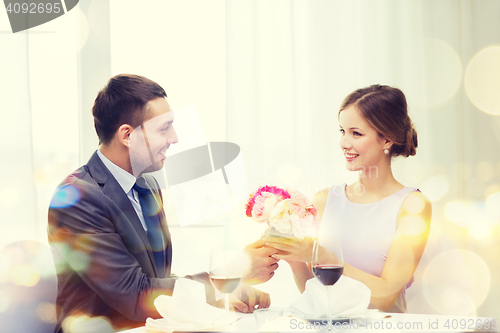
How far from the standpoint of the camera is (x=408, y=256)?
1675 millimetres

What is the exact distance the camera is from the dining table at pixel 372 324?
102cm

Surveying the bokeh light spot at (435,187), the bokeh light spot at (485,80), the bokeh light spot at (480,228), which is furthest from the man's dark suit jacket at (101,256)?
the bokeh light spot at (485,80)

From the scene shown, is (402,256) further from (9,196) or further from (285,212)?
(9,196)

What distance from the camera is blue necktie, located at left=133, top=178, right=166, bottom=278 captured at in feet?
5.73

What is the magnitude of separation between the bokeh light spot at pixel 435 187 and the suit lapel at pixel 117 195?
6.15ft

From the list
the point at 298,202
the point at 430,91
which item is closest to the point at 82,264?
the point at 298,202

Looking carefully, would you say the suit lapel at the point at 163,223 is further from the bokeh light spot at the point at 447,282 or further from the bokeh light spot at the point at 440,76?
the bokeh light spot at the point at 440,76

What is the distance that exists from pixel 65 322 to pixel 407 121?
1680 mm

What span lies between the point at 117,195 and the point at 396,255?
1139mm

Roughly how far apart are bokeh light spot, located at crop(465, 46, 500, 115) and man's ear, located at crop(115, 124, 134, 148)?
2.21m

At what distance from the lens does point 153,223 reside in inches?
70.2

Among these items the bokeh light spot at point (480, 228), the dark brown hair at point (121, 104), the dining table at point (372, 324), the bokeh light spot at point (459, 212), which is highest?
the dark brown hair at point (121, 104)

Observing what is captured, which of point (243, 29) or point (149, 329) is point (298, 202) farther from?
point (243, 29)

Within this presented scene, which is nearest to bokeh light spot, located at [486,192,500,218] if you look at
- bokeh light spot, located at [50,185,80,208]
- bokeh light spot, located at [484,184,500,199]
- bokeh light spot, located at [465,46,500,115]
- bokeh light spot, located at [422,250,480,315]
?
bokeh light spot, located at [484,184,500,199]
